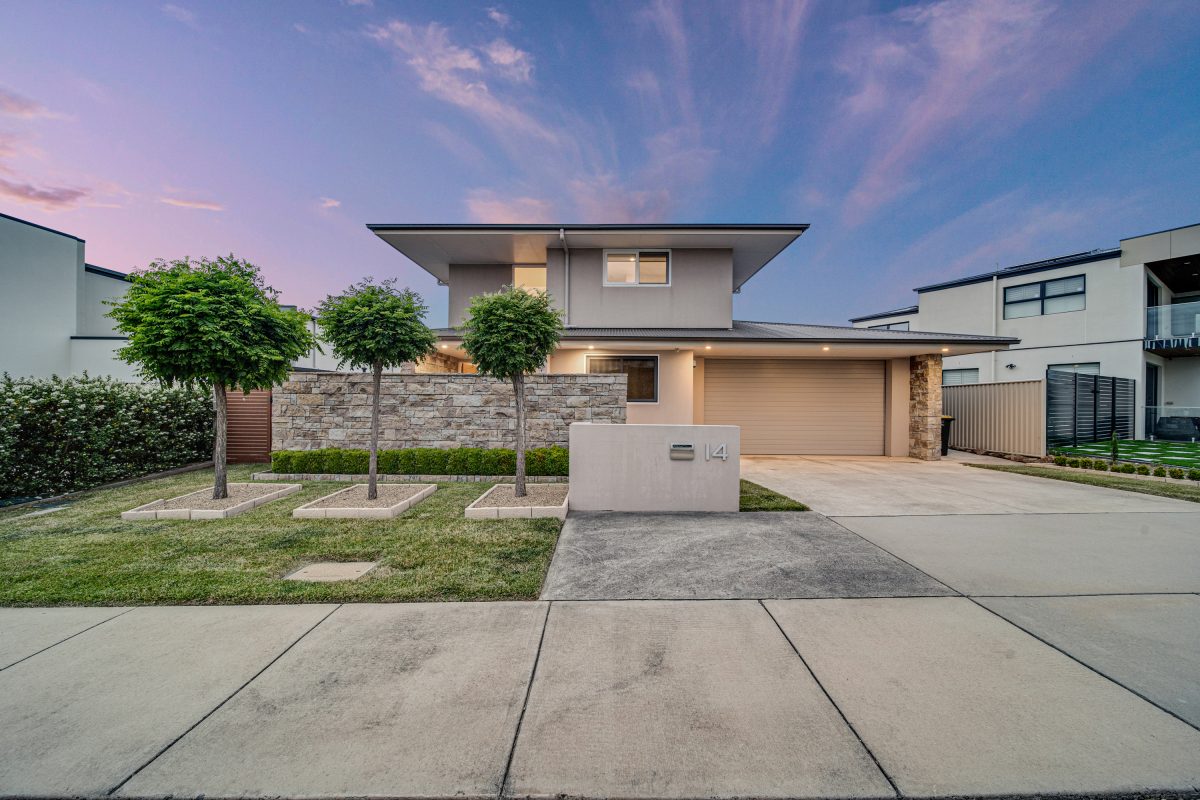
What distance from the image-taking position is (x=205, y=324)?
242 inches

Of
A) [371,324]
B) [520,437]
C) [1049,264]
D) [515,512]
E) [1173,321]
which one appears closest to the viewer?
[515,512]

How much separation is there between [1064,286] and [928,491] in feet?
56.3

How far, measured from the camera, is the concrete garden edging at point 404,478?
8.58 metres

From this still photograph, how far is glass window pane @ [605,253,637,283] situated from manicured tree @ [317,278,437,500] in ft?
20.6

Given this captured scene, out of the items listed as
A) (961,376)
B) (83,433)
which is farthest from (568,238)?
(961,376)

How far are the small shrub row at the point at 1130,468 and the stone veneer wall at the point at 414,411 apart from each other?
10.6 m

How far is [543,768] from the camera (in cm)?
181

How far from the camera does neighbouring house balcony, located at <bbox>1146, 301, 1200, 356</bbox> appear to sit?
15203mm

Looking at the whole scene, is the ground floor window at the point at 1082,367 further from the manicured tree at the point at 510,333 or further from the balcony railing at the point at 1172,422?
the manicured tree at the point at 510,333

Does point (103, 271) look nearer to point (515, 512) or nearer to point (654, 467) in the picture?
point (515, 512)

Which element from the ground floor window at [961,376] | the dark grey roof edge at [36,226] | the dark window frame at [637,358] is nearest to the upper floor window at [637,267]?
the dark window frame at [637,358]

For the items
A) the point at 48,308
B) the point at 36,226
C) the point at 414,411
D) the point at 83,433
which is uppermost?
the point at 36,226

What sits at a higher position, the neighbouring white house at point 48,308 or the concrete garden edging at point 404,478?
the neighbouring white house at point 48,308

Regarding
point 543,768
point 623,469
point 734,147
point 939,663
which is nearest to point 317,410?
point 623,469
